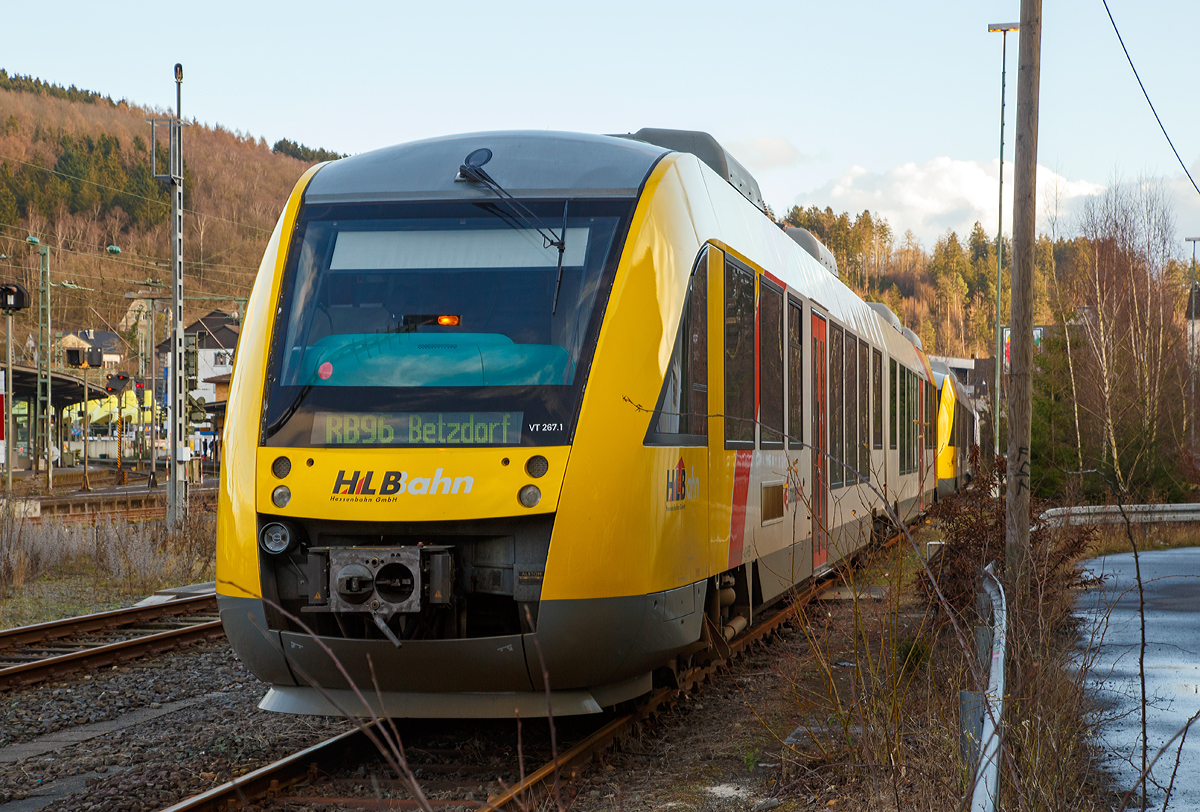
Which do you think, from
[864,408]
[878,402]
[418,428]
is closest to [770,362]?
[418,428]

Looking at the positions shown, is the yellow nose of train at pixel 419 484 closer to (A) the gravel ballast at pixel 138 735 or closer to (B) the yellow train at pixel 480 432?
(B) the yellow train at pixel 480 432

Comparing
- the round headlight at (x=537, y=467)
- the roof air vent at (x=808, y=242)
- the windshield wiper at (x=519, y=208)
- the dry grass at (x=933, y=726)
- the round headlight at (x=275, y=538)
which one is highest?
the roof air vent at (x=808, y=242)

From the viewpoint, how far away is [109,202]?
101 meters

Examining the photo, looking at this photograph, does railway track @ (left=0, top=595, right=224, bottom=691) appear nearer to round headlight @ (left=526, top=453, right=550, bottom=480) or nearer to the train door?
round headlight @ (left=526, top=453, right=550, bottom=480)

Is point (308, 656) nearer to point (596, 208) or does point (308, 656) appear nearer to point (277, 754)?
point (277, 754)

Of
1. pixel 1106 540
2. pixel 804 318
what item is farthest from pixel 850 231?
pixel 804 318

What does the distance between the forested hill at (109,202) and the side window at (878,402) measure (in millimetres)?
73108

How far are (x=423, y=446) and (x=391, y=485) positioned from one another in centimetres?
25

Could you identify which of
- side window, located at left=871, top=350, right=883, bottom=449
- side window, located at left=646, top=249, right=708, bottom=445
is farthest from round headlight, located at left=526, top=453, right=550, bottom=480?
side window, located at left=871, top=350, right=883, bottom=449

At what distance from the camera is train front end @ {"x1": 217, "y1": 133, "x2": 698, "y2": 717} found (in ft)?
19.0

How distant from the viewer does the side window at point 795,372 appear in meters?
9.17

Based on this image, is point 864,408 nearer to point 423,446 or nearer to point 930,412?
point 423,446

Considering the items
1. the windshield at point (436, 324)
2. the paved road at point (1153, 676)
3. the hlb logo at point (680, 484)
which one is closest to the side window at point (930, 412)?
the paved road at point (1153, 676)

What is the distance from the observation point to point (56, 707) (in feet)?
26.1
